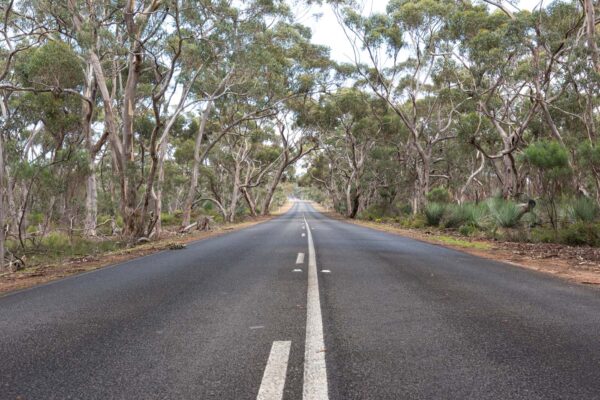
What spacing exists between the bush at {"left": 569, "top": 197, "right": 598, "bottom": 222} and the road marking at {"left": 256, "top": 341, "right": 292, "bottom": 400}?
13766mm

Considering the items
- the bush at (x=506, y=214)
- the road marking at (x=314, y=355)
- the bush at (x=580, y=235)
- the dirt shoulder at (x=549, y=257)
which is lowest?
the road marking at (x=314, y=355)

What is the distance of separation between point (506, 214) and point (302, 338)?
14897mm

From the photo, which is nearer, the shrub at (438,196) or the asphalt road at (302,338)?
the asphalt road at (302,338)

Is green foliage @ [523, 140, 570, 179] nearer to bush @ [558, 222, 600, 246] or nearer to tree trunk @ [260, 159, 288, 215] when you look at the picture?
bush @ [558, 222, 600, 246]

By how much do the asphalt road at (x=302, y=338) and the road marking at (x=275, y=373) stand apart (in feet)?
0.05

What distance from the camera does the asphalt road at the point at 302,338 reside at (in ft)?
10.2

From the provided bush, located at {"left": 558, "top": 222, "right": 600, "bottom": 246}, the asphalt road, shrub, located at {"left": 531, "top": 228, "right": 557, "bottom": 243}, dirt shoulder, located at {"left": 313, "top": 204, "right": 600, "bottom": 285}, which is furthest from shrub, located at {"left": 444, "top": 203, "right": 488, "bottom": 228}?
the asphalt road

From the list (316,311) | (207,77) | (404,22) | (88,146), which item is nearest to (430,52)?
(404,22)

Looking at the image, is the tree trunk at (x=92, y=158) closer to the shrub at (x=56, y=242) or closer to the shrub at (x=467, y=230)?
the shrub at (x=56, y=242)

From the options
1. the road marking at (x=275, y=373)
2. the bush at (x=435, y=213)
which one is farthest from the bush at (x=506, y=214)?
the road marking at (x=275, y=373)

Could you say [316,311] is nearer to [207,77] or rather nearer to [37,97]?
[37,97]

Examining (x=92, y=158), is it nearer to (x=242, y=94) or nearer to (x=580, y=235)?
(x=242, y=94)

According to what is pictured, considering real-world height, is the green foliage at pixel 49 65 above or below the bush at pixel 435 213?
above

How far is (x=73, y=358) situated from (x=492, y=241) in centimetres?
1588
